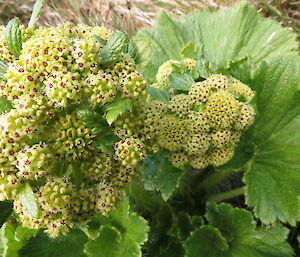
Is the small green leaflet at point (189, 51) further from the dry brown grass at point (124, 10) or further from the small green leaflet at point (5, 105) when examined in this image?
the small green leaflet at point (5, 105)

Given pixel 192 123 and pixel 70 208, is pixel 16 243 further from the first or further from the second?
pixel 192 123

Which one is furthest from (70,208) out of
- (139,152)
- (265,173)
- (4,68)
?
(265,173)

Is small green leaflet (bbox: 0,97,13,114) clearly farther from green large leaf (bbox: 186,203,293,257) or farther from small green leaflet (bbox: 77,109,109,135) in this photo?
Answer: green large leaf (bbox: 186,203,293,257)

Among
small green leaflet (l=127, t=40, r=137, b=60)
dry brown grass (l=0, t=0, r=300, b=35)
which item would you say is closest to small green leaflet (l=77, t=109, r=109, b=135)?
small green leaflet (l=127, t=40, r=137, b=60)

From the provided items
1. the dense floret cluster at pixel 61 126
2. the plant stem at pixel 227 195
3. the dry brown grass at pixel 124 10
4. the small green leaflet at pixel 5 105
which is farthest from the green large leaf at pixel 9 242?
the dry brown grass at pixel 124 10

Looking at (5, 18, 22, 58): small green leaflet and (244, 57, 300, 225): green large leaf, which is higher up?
(5, 18, 22, 58): small green leaflet

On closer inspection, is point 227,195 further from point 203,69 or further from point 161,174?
point 203,69
